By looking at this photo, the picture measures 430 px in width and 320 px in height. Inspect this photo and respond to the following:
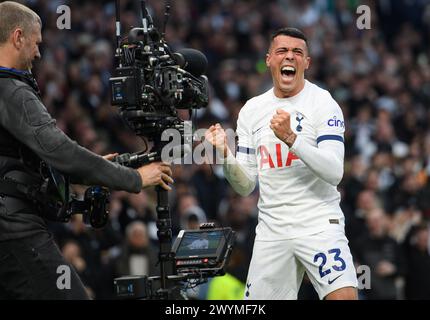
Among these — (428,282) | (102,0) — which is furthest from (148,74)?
(102,0)

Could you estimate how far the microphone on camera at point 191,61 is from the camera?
711 centimetres

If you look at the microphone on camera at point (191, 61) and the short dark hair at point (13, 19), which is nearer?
the short dark hair at point (13, 19)

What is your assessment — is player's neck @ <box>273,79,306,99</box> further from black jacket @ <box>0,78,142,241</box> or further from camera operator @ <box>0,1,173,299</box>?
black jacket @ <box>0,78,142,241</box>

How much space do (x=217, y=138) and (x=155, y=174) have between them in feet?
Result: 2.00

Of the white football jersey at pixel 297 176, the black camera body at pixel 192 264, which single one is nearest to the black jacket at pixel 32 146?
the black camera body at pixel 192 264

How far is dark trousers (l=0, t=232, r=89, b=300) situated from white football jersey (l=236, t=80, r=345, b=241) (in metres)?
1.63

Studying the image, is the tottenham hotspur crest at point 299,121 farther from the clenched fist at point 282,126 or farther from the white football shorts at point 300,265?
the white football shorts at point 300,265

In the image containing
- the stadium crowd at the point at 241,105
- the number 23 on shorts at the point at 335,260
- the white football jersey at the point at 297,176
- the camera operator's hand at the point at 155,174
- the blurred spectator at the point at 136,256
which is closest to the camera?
the camera operator's hand at the point at 155,174

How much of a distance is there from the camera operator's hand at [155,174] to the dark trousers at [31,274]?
2.54ft

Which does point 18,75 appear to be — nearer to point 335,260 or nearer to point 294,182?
point 294,182

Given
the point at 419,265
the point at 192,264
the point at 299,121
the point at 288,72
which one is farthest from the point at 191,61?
the point at 419,265

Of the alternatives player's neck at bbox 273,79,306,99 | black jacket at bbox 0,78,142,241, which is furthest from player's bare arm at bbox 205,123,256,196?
black jacket at bbox 0,78,142,241

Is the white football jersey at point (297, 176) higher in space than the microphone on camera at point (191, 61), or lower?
lower

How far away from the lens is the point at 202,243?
6.98m
